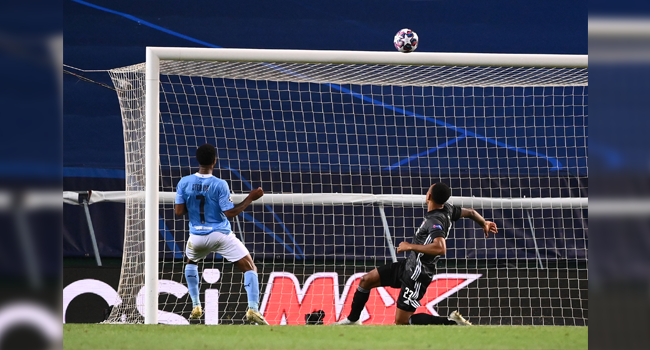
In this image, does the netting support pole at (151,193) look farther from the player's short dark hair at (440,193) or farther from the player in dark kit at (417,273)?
the player's short dark hair at (440,193)

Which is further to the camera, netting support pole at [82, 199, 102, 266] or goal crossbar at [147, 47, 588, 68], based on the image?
netting support pole at [82, 199, 102, 266]

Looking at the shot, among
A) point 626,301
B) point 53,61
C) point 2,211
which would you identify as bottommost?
point 626,301

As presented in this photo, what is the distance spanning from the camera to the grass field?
11.3ft

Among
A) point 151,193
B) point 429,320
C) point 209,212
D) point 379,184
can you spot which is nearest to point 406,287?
point 429,320

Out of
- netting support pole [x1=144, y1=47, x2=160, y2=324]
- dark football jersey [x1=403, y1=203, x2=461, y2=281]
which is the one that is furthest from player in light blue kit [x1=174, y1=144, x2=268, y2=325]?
dark football jersey [x1=403, y1=203, x2=461, y2=281]

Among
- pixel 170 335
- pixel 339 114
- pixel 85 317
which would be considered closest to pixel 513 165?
pixel 339 114

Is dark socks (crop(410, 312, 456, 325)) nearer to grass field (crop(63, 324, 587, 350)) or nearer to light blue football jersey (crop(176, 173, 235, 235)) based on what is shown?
grass field (crop(63, 324, 587, 350))

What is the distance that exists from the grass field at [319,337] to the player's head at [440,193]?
1569mm

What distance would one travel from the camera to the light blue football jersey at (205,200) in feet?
19.6

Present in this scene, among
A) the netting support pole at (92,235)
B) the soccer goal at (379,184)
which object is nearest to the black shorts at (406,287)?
the soccer goal at (379,184)

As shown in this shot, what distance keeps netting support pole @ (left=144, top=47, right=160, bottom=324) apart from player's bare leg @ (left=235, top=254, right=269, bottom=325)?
2.59 feet

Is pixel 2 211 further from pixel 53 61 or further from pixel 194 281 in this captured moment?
pixel 194 281

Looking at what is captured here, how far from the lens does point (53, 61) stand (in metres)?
0.99

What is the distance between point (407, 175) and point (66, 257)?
416cm
